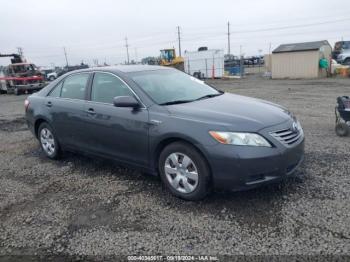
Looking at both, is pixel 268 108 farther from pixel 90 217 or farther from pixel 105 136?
pixel 90 217

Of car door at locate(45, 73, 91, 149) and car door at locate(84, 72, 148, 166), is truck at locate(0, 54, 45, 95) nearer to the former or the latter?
car door at locate(45, 73, 91, 149)

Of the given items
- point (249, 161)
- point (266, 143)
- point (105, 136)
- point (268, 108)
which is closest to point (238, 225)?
point (249, 161)

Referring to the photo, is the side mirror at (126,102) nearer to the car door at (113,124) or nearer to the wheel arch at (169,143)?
the car door at (113,124)

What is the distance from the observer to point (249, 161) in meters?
3.36

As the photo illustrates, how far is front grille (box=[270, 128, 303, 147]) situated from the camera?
3566 mm

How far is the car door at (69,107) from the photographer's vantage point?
4.93 metres

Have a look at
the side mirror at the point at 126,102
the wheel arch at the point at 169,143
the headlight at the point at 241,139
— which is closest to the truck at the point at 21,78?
the side mirror at the point at 126,102

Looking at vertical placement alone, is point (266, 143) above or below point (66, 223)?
above

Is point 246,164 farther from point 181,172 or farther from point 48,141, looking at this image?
point 48,141

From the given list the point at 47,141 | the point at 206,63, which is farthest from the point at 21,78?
the point at 47,141

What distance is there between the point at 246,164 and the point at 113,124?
1.87m

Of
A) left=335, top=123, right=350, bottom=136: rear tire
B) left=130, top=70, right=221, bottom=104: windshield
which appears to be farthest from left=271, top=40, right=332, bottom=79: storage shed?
left=130, top=70, right=221, bottom=104: windshield

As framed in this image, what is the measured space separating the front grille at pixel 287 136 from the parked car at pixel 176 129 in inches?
0.5

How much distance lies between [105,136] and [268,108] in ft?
7.16
